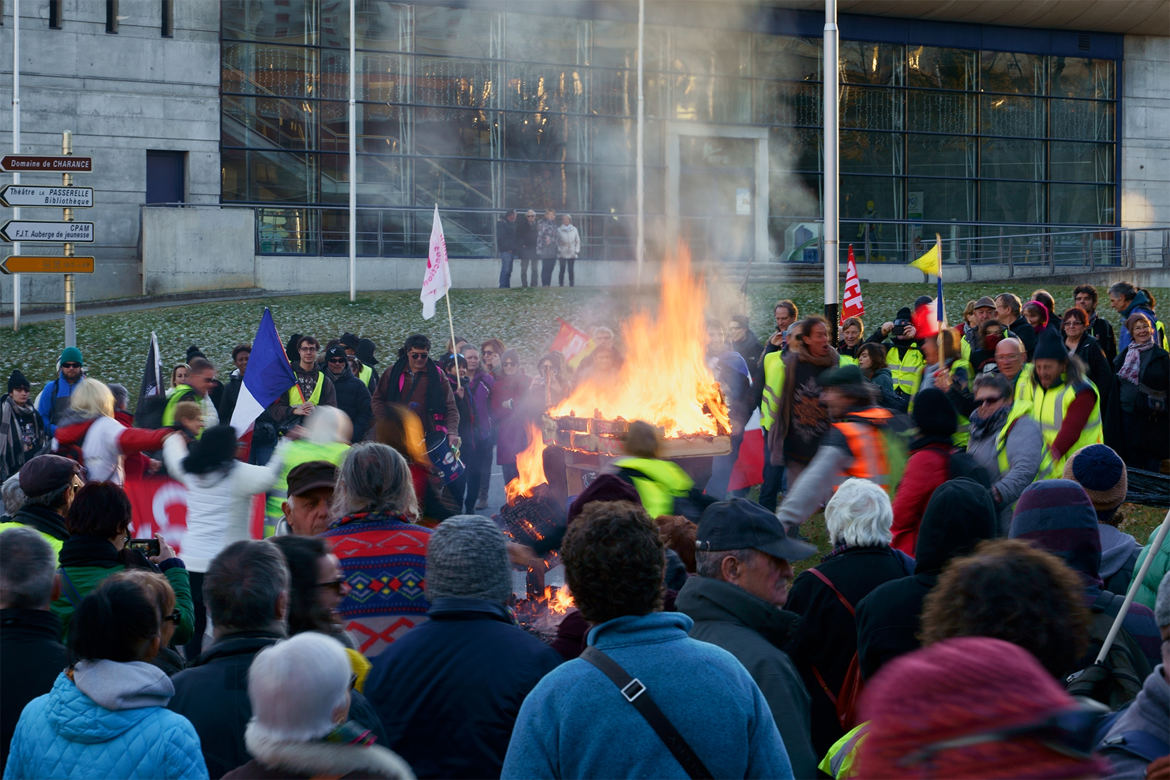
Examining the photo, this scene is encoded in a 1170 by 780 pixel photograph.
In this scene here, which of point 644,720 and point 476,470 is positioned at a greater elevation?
point 644,720

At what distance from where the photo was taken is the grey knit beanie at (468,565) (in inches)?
145

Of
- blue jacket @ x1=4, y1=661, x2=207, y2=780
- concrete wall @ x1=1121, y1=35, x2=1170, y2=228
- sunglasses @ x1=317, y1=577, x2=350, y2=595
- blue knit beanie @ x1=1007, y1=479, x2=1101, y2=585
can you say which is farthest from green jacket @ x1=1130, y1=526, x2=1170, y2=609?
concrete wall @ x1=1121, y1=35, x2=1170, y2=228

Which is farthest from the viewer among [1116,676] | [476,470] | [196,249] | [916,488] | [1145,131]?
[1145,131]

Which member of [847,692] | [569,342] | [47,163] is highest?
[47,163]

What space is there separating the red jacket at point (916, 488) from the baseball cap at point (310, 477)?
261cm

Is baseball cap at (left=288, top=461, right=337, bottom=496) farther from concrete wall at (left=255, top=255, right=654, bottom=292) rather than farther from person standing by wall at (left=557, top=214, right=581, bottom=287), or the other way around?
concrete wall at (left=255, top=255, right=654, bottom=292)

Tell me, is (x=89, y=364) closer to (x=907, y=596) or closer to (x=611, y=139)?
(x=611, y=139)

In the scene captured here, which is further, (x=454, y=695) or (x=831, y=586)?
(x=831, y=586)

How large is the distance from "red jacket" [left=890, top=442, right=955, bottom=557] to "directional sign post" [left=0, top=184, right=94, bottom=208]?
9.18 metres

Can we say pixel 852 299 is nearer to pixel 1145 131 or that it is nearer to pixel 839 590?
pixel 839 590

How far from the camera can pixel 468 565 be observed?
3686mm

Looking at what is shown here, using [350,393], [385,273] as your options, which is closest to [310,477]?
[350,393]

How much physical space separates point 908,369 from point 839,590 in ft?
28.3

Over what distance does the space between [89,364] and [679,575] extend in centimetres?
1967
